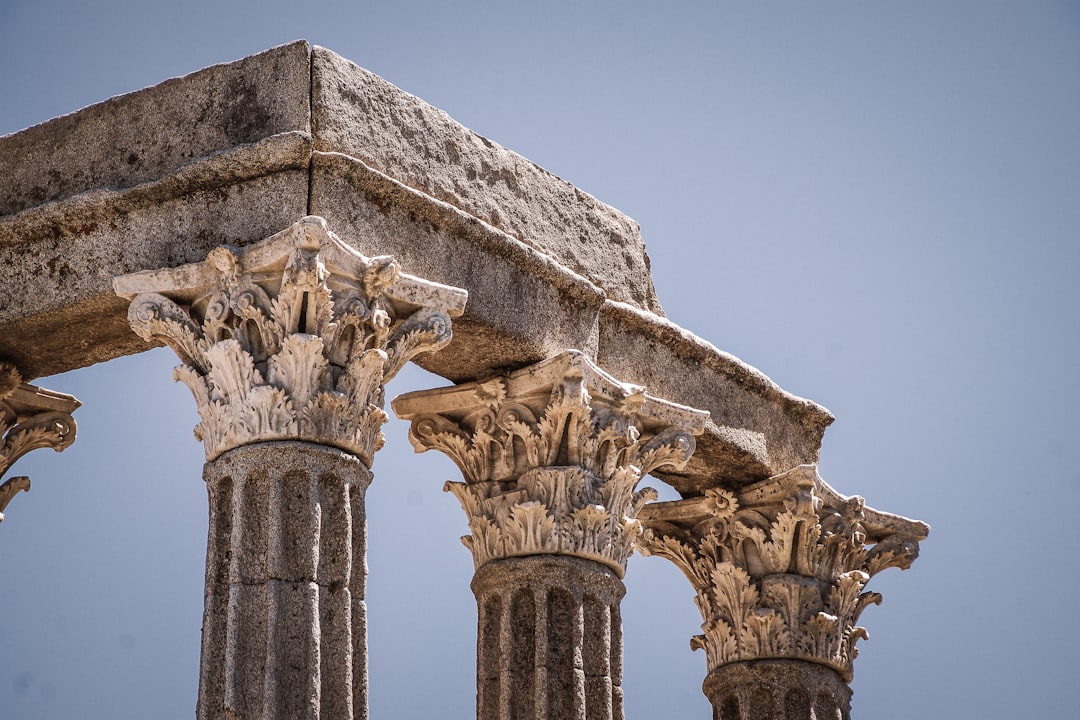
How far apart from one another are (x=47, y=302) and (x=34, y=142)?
1597 mm

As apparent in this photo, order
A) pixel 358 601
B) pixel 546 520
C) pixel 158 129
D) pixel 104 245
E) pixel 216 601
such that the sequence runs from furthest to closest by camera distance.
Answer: pixel 546 520 < pixel 158 129 < pixel 104 245 < pixel 358 601 < pixel 216 601

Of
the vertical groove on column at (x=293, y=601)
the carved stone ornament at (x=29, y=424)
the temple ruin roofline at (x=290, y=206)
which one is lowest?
the vertical groove on column at (x=293, y=601)

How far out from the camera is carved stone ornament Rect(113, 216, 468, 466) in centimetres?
1755

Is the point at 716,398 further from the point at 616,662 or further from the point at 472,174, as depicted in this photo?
the point at 472,174

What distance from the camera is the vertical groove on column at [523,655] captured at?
19.7 metres

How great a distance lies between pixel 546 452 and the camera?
20.2 meters

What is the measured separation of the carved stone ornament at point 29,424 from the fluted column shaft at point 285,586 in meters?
4.41

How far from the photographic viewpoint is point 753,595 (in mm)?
23094

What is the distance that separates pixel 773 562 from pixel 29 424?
7.30m

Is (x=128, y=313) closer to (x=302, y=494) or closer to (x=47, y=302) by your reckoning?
(x=47, y=302)

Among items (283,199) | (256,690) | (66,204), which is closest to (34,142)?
(66,204)

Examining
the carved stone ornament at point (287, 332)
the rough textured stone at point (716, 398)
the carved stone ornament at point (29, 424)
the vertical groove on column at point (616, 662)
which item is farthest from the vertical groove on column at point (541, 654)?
→ the carved stone ornament at point (29, 424)

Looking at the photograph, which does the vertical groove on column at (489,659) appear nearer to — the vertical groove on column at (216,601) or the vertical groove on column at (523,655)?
the vertical groove on column at (523,655)

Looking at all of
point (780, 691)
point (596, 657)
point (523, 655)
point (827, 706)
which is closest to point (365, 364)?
point (523, 655)
